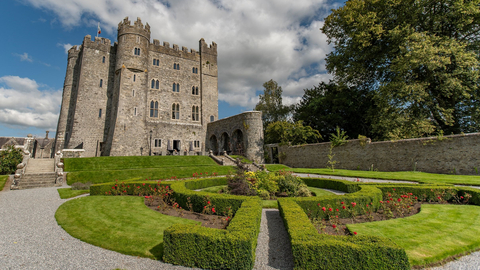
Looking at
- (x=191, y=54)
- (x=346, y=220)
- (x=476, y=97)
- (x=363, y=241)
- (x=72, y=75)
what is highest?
(x=191, y=54)

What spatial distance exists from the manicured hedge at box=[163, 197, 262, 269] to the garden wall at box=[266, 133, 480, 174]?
62.4 feet

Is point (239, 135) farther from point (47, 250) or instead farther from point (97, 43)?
point (47, 250)

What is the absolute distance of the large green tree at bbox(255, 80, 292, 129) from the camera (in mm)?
42531

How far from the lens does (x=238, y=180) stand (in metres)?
10.3

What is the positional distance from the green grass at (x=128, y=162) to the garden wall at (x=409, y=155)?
519 inches

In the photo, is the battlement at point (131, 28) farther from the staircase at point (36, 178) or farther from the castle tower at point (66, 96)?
the staircase at point (36, 178)

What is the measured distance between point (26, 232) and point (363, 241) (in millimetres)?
8311

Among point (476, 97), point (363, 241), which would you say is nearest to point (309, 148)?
point (476, 97)

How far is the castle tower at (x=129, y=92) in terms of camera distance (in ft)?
87.7

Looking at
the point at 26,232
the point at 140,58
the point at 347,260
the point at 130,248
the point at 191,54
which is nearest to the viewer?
the point at 347,260

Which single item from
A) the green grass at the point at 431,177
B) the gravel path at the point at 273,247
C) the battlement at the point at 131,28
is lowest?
the gravel path at the point at 273,247

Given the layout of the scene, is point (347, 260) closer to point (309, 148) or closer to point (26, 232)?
point (26, 232)

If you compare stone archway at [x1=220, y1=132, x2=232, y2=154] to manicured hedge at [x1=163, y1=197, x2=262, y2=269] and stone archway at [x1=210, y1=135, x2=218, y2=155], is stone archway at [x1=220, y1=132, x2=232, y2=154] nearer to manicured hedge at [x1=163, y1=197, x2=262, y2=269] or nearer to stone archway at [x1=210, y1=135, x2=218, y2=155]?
stone archway at [x1=210, y1=135, x2=218, y2=155]

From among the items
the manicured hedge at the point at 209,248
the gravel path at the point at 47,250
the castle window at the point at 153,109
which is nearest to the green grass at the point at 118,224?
the gravel path at the point at 47,250
